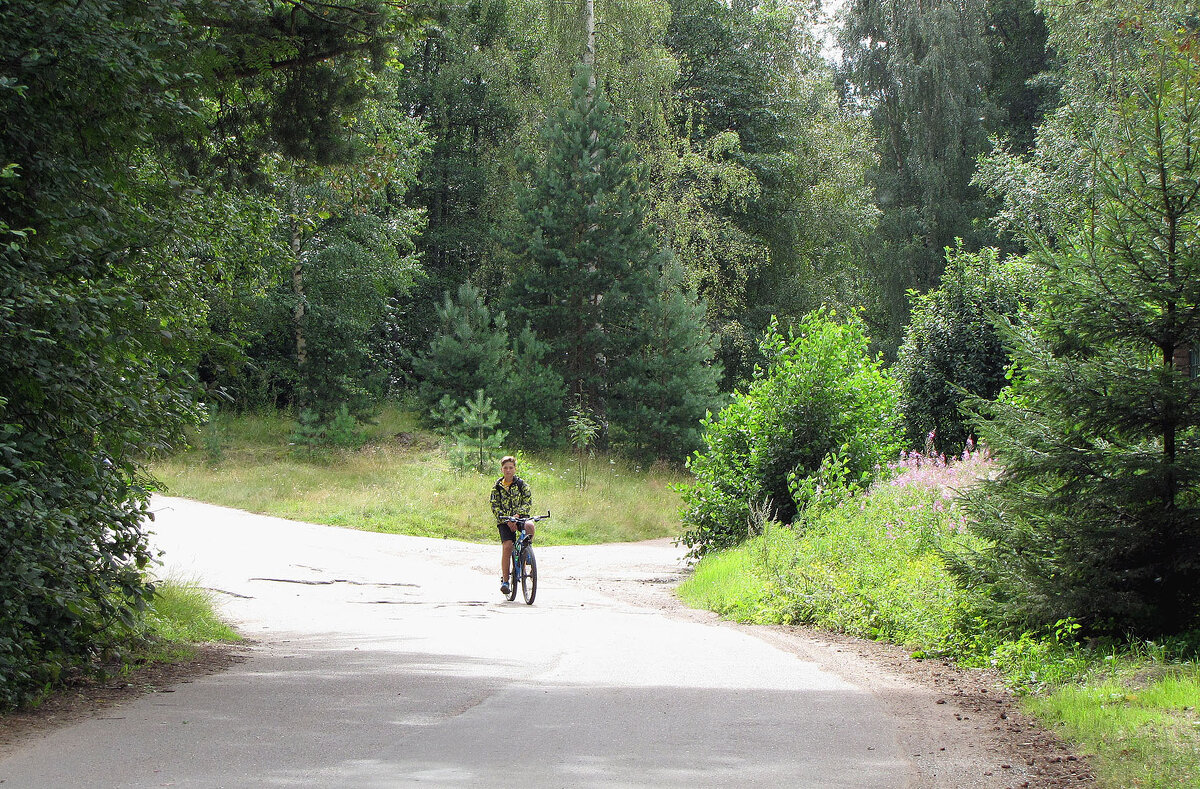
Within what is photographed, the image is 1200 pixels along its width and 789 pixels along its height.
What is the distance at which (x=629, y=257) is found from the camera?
115 ft

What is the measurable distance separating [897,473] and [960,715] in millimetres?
10241

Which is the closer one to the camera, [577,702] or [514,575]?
[577,702]

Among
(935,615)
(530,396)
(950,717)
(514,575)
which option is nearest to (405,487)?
(530,396)

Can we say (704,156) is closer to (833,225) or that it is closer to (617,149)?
(617,149)

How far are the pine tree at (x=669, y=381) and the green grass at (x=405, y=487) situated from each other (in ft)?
3.64

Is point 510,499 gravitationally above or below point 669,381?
below

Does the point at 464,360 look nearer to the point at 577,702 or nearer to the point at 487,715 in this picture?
the point at 577,702

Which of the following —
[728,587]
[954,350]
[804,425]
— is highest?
[954,350]

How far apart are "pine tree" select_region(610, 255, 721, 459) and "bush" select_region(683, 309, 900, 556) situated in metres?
15.4

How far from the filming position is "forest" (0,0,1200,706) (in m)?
7.49

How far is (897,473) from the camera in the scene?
17016mm

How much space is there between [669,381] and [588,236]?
5.29 m

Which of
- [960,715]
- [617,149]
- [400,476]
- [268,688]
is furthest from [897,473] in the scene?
[617,149]

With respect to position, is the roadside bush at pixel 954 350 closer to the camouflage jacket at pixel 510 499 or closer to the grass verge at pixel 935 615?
the grass verge at pixel 935 615
